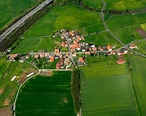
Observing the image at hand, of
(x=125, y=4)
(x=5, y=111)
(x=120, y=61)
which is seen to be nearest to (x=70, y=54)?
(x=120, y=61)

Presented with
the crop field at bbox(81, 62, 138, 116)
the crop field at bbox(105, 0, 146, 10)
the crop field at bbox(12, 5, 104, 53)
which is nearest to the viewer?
the crop field at bbox(81, 62, 138, 116)

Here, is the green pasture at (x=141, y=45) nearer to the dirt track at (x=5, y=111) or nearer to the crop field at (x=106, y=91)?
the crop field at (x=106, y=91)

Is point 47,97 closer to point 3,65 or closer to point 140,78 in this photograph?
point 3,65

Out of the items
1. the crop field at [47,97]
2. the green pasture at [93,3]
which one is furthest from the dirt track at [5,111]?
the green pasture at [93,3]

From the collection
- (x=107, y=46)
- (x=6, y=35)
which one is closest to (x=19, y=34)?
(x=6, y=35)

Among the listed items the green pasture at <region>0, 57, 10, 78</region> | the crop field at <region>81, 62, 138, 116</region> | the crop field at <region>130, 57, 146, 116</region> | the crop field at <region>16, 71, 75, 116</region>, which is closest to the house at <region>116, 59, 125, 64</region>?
the crop field at <region>81, 62, 138, 116</region>

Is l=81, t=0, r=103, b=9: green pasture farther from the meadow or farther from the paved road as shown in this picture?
the paved road

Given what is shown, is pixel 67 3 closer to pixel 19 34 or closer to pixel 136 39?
pixel 19 34
